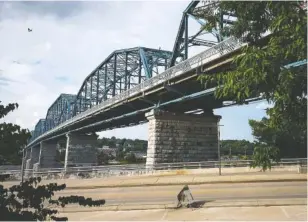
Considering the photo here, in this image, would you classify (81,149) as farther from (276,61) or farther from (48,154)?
(276,61)

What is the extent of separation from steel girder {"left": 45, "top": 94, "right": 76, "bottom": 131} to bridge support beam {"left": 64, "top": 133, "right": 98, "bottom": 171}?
2694 cm

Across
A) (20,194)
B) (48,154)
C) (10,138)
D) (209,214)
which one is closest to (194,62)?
(209,214)

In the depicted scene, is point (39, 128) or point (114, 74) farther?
point (39, 128)

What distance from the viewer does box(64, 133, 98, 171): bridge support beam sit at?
2769 inches

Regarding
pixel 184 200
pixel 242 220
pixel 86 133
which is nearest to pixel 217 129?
pixel 184 200

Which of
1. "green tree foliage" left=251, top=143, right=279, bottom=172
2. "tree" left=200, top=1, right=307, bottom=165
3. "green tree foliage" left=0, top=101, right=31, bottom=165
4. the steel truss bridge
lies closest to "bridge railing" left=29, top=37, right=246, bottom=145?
the steel truss bridge

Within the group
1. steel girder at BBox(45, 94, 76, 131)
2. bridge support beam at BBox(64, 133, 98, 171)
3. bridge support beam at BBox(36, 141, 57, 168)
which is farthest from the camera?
steel girder at BBox(45, 94, 76, 131)

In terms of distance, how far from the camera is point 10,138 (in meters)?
5.81

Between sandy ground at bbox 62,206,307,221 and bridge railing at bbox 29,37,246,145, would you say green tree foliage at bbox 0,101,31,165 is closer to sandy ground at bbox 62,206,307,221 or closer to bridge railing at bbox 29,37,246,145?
sandy ground at bbox 62,206,307,221

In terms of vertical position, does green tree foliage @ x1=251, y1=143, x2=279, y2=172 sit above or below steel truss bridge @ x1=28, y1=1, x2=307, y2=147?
below

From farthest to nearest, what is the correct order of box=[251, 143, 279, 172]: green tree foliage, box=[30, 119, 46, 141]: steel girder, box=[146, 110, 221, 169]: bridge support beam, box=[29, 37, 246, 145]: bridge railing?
box=[30, 119, 46, 141]: steel girder < box=[146, 110, 221, 169]: bridge support beam < box=[29, 37, 246, 145]: bridge railing < box=[251, 143, 279, 172]: green tree foliage

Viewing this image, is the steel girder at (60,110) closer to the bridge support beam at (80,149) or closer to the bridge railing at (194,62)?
the bridge support beam at (80,149)

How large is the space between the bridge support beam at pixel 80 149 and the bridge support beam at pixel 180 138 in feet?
123

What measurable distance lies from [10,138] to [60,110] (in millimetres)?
119304
